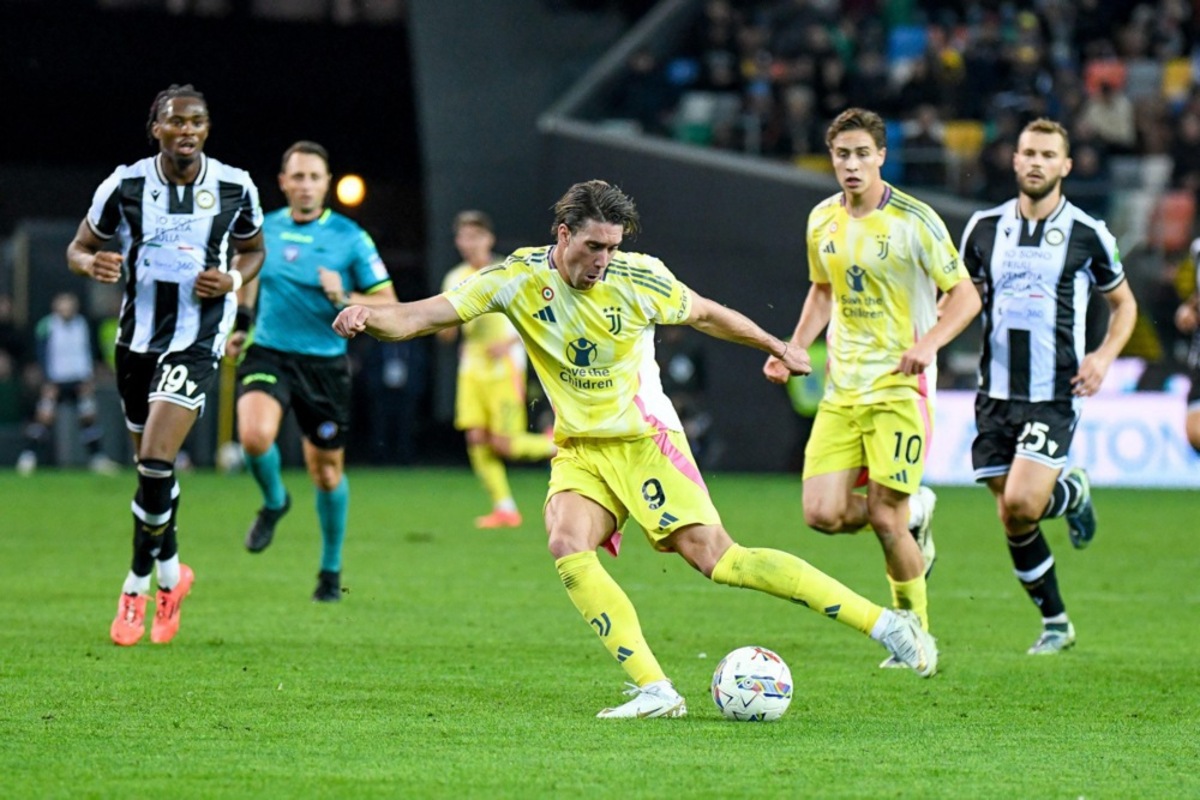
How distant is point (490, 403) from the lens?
15891 mm

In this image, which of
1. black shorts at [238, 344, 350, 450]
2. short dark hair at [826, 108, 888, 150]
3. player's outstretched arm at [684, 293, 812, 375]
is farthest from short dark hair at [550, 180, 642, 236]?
black shorts at [238, 344, 350, 450]

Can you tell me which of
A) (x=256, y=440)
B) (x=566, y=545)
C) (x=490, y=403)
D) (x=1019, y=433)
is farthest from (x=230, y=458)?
(x=566, y=545)

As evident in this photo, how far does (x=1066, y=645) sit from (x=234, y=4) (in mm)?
18373

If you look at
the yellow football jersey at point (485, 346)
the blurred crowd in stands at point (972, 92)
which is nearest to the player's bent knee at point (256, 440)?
the yellow football jersey at point (485, 346)

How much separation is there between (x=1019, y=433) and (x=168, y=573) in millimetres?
3990

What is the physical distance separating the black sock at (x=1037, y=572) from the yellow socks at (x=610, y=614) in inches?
107

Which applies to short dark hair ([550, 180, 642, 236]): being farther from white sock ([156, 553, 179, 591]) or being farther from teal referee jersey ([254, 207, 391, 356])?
teal referee jersey ([254, 207, 391, 356])

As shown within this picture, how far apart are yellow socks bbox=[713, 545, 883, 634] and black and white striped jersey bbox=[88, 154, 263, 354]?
3.17 metres

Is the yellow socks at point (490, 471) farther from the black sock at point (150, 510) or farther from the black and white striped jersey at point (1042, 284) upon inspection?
the black and white striped jersey at point (1042, 284)

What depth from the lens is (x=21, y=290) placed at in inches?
992

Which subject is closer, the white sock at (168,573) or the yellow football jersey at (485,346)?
the white sock at (168,573)

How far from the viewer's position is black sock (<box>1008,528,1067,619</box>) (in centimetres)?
893

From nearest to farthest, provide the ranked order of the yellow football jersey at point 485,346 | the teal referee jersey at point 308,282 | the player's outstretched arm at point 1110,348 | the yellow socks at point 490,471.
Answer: the player's outstretched arm at point 1110,348, the teal referee jersey at point 308,282, the yellow socks at point 490,471, the yellow football jersey at point 485,346

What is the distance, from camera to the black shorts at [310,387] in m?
10.6
